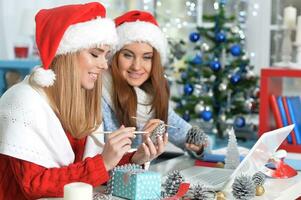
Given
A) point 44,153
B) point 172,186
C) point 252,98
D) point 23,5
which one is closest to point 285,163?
point 172,186

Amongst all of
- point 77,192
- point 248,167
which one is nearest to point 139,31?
point 248,167

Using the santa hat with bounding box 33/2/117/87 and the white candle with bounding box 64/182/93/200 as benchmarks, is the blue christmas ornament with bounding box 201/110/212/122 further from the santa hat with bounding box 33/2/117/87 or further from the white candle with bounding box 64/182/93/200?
the white candle with bounding box 64/182/93/200

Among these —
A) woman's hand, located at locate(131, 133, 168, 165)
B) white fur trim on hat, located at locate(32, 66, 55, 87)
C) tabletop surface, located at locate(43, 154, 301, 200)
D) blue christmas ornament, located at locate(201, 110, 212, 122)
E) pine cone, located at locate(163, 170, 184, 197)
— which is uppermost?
white fur trim on hat, located at locate(32, 66, 55, 87)

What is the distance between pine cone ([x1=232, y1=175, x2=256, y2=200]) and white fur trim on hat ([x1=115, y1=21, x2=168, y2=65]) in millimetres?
1048

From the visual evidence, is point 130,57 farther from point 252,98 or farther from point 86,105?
point 252,98

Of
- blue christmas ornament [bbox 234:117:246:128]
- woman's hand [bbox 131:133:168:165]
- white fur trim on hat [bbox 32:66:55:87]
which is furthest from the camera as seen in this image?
blue christmas ornament [bbox 234:117:246:128]

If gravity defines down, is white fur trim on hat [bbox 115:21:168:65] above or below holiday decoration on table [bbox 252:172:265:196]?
above

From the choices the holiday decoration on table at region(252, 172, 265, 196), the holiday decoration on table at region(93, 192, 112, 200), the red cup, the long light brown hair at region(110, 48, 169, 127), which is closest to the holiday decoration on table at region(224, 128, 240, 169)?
the holiday decoration on table at region(252, 172, 265, 196)

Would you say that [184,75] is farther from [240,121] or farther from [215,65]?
[240,121]

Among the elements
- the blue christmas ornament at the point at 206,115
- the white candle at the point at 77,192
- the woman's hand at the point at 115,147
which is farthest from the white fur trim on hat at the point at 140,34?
the blue christmas ornament at the point at 206,115

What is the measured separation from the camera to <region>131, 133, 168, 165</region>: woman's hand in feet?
6.58

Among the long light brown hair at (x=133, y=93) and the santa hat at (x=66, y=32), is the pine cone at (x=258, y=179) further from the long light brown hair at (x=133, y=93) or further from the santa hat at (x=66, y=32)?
the long light brown hair at (x=133, y=93)

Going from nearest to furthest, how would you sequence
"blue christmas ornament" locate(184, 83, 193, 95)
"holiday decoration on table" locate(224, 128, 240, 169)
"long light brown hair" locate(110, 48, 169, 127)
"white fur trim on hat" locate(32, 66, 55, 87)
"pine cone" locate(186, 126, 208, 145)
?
"white fur trim on hat" locate(32, 66, 55, 87)
"holiday decoration on table" locate(224, 128, 240, 169)
"pine cone" locate(186, 126, 208, 145)
"long light brown hair" locate(110, 48, 169, 127)
"blue christmas ornament" locate(184, 83, 193, 95)

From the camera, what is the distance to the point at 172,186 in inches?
72.2
